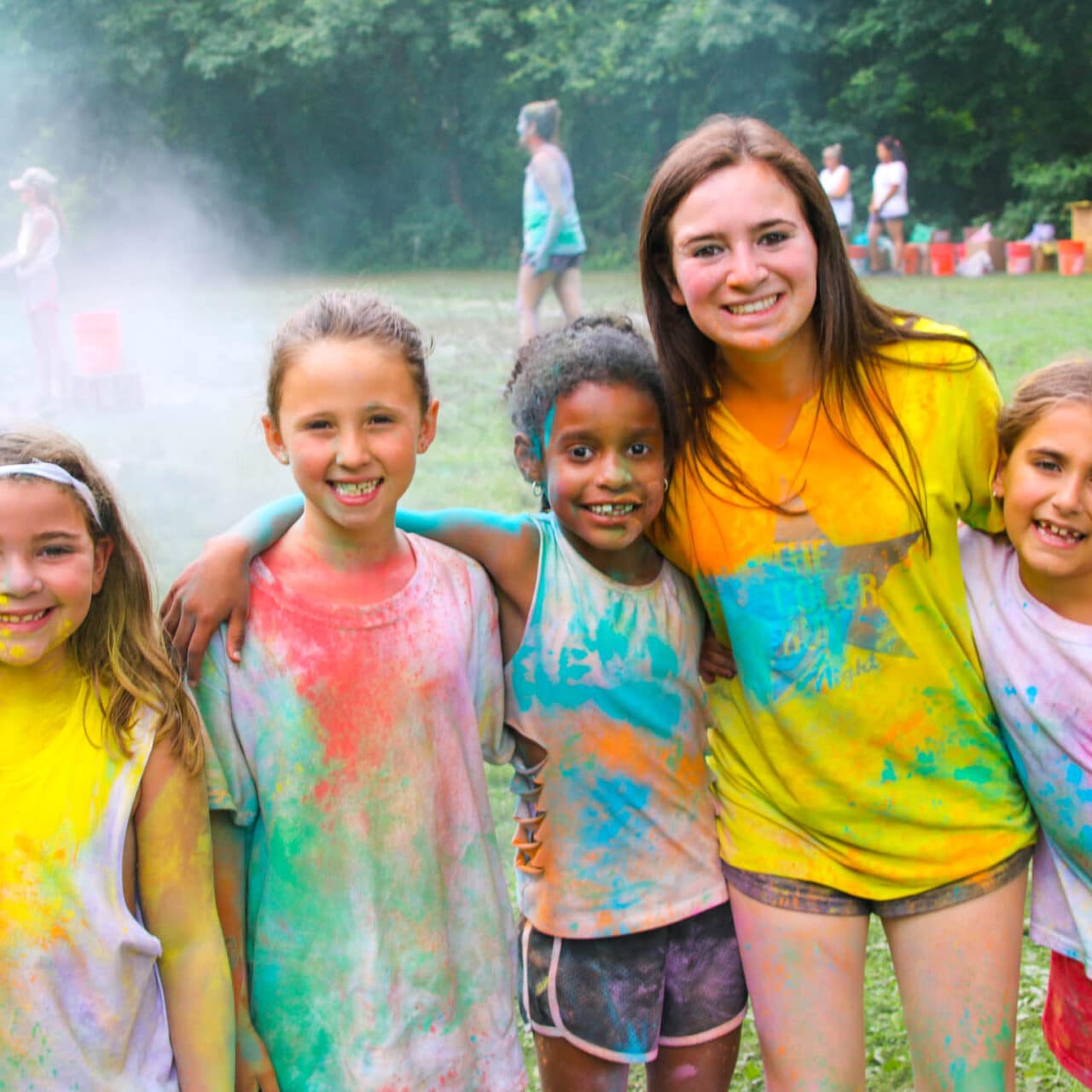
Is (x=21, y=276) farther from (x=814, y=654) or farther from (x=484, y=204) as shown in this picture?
(x=484, y=204)

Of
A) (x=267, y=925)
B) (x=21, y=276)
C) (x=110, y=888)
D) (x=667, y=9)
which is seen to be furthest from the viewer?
(x=667, y=9)

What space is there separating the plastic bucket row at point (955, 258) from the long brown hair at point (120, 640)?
1456 cm

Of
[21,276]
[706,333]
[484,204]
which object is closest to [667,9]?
[484,204]

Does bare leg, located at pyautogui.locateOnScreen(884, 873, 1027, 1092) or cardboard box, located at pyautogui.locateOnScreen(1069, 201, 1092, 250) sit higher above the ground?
cardboard box, located at pyautogui.locateOnScreen(1069, 201, 1092, 250)

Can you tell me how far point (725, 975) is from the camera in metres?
2.15

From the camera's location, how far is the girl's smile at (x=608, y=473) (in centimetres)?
209

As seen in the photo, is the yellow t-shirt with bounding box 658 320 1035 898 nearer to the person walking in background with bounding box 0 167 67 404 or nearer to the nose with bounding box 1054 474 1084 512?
the nose with bounding box 1054 474 1084 512

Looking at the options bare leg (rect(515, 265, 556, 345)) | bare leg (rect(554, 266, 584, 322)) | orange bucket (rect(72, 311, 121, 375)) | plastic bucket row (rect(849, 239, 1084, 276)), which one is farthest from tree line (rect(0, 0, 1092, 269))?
orange bucket (rect(72, 311, 121, 375))

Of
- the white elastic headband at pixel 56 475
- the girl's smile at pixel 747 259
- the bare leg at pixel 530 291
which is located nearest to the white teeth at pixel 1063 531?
the girl's smile at pixel 747 259

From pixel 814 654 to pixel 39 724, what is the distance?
114cm

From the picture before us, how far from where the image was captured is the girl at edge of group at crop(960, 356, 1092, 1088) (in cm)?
198

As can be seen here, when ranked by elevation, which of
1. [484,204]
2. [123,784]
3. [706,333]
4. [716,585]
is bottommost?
[123,784]

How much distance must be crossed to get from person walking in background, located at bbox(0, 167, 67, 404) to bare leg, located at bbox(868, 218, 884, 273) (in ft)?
32.9

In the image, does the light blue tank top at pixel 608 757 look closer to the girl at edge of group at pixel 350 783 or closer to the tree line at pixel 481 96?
the girl at edge of group at pixel 350 783
